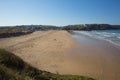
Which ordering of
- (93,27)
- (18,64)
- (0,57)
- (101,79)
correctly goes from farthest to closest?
(93,27)
(101,79)
(18,64)
(0,57)

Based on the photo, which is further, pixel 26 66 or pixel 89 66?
pixel 89 66

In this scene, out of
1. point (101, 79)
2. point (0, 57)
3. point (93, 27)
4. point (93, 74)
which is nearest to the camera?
point (0, 57)

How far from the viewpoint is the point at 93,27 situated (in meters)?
144

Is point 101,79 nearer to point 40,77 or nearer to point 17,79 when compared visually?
point 40,77

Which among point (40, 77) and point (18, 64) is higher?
point (18, 64)

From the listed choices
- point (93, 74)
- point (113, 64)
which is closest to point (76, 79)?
point (93, 74)

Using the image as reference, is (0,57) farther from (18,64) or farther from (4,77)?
(4,77)

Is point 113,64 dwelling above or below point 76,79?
below

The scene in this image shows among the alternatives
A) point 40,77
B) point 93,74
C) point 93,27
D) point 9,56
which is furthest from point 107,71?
point 93,27

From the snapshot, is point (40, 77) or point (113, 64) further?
point (113, 64)

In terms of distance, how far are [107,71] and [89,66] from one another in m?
1.81

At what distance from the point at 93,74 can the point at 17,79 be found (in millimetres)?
6960

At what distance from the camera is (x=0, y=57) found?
5.07 metres

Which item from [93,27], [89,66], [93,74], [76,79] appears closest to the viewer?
[76,79]
